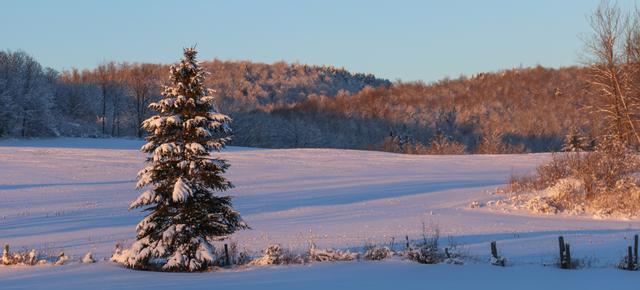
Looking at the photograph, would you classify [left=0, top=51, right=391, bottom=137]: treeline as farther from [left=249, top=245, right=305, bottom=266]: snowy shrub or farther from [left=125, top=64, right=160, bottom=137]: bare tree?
[left=249, top=245, right=305, bottom=266]: snowy shrub

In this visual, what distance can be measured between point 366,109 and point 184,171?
328 feet

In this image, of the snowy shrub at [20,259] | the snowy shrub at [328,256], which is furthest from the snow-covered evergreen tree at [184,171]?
the snowy shrub at [328,256]

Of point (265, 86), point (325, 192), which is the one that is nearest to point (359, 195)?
point (325, 192)

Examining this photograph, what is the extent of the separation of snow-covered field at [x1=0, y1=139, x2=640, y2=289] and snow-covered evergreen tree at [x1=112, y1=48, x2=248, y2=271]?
1.10m

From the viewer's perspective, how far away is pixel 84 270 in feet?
42.0

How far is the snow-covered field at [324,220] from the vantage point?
39.5ft

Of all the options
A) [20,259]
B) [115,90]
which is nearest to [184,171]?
[20,259]

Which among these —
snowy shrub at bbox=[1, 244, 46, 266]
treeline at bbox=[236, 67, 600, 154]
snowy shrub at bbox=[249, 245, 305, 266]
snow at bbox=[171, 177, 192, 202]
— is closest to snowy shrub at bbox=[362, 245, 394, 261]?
snowy shrub at bbox=[249, 245, 305, 266]

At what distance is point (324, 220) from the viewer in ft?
79.9

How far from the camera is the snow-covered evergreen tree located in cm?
1366

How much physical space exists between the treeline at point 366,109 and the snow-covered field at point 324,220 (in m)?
Result: 22.4

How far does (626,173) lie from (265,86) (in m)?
118

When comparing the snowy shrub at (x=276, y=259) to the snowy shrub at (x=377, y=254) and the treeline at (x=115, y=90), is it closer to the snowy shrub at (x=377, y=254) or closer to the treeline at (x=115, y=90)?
the snowy shrub at (x=377, y=254)

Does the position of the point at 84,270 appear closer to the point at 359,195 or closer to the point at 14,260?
the point at 14,260
